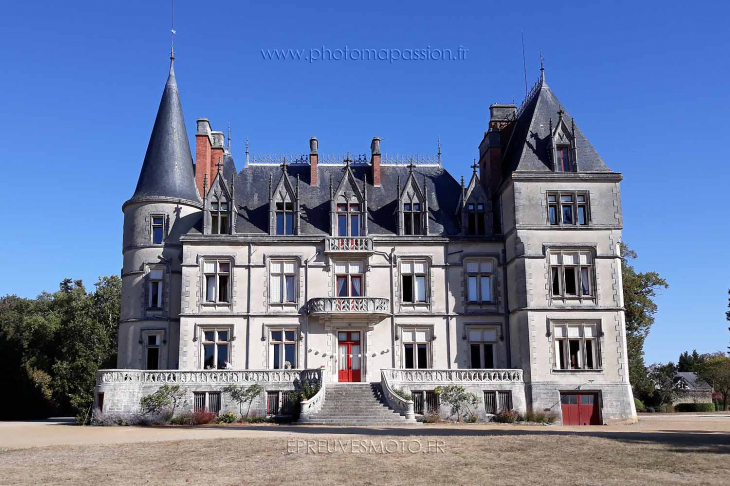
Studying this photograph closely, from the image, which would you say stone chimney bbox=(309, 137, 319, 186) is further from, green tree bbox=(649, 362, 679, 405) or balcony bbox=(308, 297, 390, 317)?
green tree bbox=(649, 362, 679, 405)

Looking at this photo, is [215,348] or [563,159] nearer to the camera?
[215,348]

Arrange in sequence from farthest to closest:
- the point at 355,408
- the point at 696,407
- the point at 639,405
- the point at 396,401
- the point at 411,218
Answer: the point at 696,407 → the point at 639,405 → the point at 411,218 → the point at 396,401 → the point at 355,408

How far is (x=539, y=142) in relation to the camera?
30.5 m

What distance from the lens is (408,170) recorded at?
34.3m

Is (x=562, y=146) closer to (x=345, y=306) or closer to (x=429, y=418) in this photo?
(x=345, y=306)

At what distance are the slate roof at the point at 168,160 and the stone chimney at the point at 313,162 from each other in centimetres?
525

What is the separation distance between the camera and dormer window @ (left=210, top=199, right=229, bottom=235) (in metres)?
30.8

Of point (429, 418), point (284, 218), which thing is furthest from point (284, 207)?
point (429, 418)

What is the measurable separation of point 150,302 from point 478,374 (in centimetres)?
1419

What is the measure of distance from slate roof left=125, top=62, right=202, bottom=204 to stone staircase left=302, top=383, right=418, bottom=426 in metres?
11.3

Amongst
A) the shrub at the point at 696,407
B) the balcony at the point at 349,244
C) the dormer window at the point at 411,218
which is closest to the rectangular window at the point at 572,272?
the dormer window at the point at 411,218

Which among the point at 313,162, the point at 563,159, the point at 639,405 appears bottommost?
the point at 639,405

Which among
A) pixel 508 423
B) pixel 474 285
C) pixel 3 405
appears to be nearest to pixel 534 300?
pixel 474 285

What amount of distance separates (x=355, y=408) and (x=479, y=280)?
8.79 m
